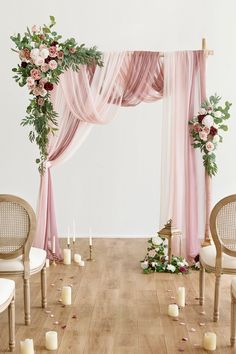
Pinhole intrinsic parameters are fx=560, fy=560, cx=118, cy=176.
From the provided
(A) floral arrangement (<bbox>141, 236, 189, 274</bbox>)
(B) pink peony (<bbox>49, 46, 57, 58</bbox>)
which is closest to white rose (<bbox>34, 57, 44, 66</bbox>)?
(B) pink peony (<bbox>49, 46, 57, 58</bbox>)

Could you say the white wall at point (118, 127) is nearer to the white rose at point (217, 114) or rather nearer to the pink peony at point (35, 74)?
the white rose at point (217, 114)

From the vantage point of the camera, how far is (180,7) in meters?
7.30

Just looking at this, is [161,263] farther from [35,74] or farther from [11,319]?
[11,319]

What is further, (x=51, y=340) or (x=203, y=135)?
(x=203, y=135)

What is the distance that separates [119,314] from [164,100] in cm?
244

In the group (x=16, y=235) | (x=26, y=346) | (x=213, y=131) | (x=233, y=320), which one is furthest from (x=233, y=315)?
(x=213, y=131)

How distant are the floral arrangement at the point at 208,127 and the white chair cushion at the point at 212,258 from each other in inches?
63.1

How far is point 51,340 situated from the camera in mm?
3512

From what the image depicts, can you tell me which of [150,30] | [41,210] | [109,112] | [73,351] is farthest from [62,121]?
[73,351]

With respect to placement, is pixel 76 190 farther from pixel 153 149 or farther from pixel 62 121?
pixel 62 121

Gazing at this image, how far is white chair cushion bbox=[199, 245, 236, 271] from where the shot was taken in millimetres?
4031

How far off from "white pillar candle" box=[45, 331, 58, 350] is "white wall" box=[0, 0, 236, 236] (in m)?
4.00

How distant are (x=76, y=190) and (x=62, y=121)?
1767 millimetres

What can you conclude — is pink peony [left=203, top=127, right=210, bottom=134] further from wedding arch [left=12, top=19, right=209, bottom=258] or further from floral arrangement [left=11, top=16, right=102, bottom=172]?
floral arrangement [left=11, top=16, right=102, bottom=172]
